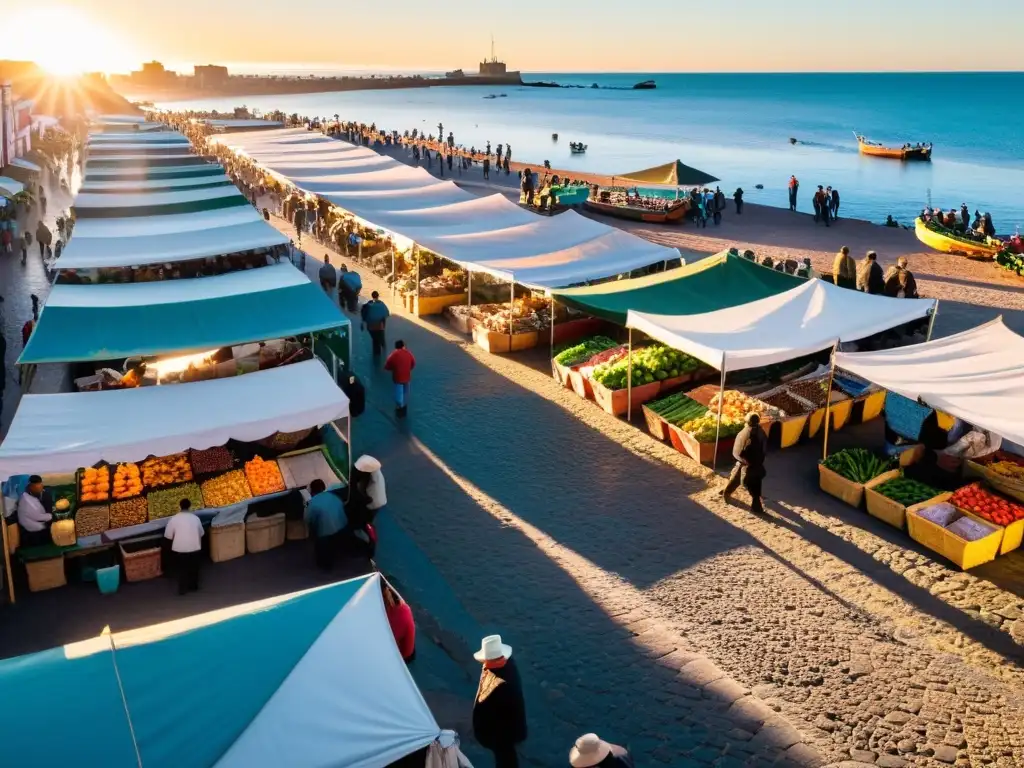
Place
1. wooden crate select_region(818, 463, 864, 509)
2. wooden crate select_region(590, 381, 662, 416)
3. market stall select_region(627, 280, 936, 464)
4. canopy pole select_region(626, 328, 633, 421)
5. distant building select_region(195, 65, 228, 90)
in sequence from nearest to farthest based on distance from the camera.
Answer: wooden crate select_region(818, 463, 864, 509) → market stall select_region(627, 280, 936, 464) → canopy pole select_region(626, 328, 633, 421) → wooden crate select_region(590, 381, 662, 416) → distant building select_region(195, 65, 228, 90)

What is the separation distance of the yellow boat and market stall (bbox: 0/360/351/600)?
864 inches

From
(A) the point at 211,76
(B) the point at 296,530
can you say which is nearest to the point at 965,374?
(B) the point at 296,530

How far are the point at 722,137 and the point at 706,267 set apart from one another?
283 ft

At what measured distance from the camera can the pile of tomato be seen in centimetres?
835

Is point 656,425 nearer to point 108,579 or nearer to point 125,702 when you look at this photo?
point 108,579

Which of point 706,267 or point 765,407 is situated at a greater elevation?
point 706,267

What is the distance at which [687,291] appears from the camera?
13.1 metres

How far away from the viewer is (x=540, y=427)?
11.5 meters

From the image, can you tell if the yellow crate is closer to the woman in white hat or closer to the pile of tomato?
the pile of tomato

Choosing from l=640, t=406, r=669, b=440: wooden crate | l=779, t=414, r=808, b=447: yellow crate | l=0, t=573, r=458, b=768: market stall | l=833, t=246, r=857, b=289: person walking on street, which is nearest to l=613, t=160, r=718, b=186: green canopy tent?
l=833, t=246, r=857, b=289: person walking on street

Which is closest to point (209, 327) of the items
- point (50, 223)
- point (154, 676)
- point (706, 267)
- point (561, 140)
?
point (154, 676)

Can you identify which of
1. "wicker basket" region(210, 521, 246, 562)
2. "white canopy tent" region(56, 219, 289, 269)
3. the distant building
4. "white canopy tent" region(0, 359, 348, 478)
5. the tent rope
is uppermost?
the distant building

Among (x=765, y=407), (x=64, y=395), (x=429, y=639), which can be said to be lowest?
(x=429, y=639)

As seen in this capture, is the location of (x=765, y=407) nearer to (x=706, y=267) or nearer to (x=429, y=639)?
(x=706, y=267)
